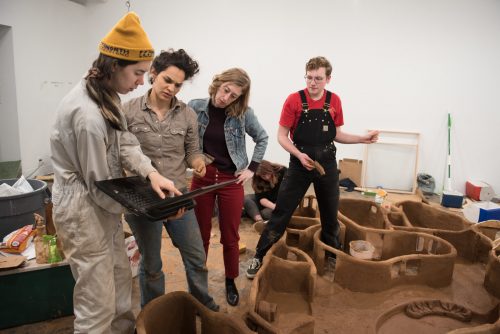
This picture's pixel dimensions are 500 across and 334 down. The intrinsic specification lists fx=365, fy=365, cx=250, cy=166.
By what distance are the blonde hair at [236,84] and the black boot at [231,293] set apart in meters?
1.12

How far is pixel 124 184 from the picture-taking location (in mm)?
1375

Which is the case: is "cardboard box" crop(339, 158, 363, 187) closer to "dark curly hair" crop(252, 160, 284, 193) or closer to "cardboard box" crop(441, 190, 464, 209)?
"cardboard box" crop(441, 190, 464, 209)

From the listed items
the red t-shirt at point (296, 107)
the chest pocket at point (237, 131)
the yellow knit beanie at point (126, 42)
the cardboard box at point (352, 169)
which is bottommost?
the cardboard box at point (352, 169)

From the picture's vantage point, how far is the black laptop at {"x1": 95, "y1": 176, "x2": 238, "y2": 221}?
1.29 m

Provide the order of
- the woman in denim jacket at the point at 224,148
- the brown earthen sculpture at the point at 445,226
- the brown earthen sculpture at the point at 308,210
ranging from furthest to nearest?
the brown earthen sculpture at the point at 308,210 < the brown earthen sculpture at the point at 445,226 < the woman in denim jacket at the point at 224,148

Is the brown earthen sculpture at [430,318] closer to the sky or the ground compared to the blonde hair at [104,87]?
closer to the ground

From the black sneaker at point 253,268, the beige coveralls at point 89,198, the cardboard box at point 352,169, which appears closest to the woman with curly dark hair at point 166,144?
the beige coveralls at point 89,198

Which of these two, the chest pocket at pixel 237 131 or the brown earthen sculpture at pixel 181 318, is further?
the chest pocket at pixel 237 131

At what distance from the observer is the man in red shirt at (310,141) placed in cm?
252

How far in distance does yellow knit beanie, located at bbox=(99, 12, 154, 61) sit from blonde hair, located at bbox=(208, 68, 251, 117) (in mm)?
746

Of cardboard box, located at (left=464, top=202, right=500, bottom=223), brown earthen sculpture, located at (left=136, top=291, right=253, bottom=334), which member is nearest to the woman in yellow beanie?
brown earthen sculpture, located at (left=136, top=291, right=253, bottom=334)

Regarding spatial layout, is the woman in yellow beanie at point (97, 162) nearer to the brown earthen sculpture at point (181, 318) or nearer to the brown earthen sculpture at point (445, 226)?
the brown earthen sculpture at point (181, 318)

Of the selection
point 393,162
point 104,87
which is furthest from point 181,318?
point 393,162

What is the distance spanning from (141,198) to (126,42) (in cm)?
57
